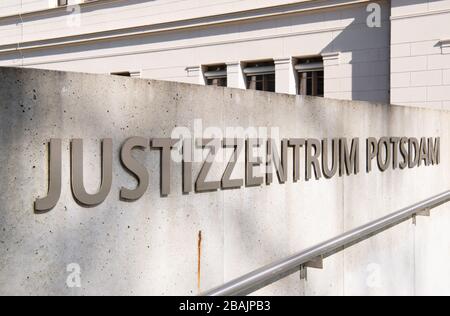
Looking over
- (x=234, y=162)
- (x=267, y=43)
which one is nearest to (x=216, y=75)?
(x=267, y=43)

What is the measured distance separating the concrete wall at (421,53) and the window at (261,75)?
357cm

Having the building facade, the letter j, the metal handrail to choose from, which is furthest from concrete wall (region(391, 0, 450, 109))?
the letter j

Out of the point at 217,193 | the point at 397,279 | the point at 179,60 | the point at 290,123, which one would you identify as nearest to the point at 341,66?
the point at 179,60

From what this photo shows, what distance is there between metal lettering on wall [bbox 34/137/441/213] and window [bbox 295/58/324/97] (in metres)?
8.88

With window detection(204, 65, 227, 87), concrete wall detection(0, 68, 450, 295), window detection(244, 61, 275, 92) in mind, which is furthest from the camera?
window detection(204, 65, 227, 87)

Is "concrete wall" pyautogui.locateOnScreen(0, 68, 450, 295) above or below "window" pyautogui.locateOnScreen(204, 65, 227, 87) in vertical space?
below

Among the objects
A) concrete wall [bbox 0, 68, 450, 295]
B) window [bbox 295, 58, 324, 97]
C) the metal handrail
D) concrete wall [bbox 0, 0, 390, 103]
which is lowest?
the metal handrail

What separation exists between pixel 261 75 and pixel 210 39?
178 centimetres

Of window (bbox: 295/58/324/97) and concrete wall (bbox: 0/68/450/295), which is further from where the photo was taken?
window (bbox: 295/58/324/97)

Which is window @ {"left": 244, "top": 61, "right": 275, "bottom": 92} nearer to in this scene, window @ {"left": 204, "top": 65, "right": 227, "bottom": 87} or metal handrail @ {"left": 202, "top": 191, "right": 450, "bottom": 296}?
window @ {"left": 204, "top": 65, "right": 227, "bottom": 87}

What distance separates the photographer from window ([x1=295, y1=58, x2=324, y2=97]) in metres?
15.5

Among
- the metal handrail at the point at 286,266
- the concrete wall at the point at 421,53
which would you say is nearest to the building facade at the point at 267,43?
the concrete wall at the point at 421,53
